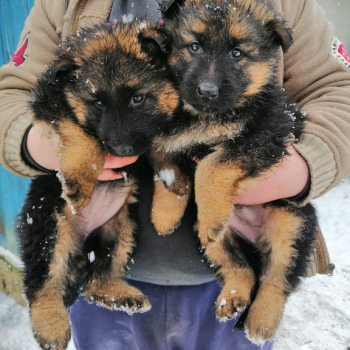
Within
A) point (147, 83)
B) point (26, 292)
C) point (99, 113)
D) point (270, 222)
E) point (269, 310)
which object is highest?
point (147, 83)

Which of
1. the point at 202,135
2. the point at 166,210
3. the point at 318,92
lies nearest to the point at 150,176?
the point at 166,210

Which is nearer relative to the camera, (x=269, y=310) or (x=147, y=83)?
(x=147, y=83)

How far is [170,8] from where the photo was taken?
6.78ft

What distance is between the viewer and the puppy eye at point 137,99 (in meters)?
1.93

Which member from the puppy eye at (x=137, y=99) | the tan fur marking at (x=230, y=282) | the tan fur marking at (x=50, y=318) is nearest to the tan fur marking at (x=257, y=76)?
the puppy eye at (x=137, y=99)

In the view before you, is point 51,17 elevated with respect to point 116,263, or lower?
elevated

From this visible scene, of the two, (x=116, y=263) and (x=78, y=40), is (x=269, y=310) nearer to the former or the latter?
(x=116, y=263)

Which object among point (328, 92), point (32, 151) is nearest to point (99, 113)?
point (32, 151)

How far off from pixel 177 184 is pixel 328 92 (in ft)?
2.95

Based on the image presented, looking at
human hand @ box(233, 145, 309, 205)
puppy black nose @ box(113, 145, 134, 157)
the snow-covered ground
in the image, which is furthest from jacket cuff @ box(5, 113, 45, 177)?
the snow-covered ground

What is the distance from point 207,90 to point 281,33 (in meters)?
0.50

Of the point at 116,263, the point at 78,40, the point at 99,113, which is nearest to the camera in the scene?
the point at 99,113

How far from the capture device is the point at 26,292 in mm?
2137

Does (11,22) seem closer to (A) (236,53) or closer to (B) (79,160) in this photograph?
(B) (79,160)
